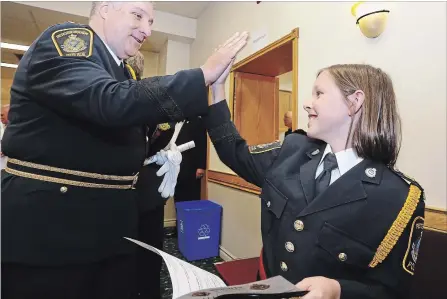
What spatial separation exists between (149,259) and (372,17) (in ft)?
6.32

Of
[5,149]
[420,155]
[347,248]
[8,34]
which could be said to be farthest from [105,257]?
[8,34]

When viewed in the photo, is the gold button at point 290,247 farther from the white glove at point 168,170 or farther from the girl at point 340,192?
the white glove at point 168,170

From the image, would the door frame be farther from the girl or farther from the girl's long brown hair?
the girl's long brown hair

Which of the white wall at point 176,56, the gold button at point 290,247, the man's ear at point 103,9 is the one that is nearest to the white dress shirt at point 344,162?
the gold button at point 290,247

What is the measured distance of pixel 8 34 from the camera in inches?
155

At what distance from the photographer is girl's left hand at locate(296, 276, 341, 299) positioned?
561 mm

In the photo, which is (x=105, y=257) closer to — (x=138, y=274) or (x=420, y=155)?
(x=138, y=274)

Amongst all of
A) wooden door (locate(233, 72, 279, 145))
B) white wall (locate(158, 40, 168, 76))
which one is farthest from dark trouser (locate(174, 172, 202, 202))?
white wall (locate(158, 40, 168, 76))

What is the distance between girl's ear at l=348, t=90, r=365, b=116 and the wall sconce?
82 centimetres

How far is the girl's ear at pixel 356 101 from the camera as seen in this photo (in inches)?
32.9

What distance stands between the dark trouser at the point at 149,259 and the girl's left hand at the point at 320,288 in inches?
54.9

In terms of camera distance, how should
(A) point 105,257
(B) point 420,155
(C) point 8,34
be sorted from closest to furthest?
(A) point 105,257 < (B) point 420,155 < (C) point 8,34

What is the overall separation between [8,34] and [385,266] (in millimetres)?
5005

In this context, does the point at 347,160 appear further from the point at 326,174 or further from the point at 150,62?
the point at 150,62
